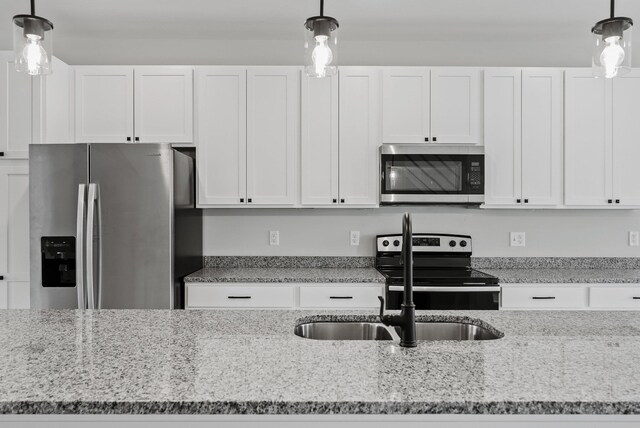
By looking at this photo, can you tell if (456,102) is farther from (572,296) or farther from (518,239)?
(572,296)

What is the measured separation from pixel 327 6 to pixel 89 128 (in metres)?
1.91

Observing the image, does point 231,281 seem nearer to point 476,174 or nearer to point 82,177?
point 82,177

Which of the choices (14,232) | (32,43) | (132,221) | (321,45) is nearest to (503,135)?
(321,45)

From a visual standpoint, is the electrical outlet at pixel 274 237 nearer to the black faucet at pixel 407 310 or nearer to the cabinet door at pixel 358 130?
the cabinet door at pixel 358 130

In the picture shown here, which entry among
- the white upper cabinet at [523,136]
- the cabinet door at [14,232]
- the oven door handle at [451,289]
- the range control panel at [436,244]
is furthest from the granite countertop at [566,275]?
the cabinet door at [14,232]

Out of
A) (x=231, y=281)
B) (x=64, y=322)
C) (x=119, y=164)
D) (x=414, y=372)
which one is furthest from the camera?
(x=231, y=281)

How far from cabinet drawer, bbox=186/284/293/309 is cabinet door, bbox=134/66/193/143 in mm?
1084

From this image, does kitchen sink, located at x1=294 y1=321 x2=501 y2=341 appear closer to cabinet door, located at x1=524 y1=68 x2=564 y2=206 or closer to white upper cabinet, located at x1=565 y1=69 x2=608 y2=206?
cabinet door, located at x1=524 y1=68 x2=564 y2=206

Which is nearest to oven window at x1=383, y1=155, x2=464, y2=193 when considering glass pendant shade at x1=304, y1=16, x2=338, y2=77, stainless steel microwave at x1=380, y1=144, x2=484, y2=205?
stainless steel microwave at x1=380, y1=144, x2=484, y2=205

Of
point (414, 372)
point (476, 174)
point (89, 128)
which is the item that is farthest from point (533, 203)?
point (89, 128)

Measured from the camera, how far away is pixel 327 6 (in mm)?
3113

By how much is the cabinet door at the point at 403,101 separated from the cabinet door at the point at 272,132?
0.65 m

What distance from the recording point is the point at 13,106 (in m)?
2.97

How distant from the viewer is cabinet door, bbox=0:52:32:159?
297 centimetres
